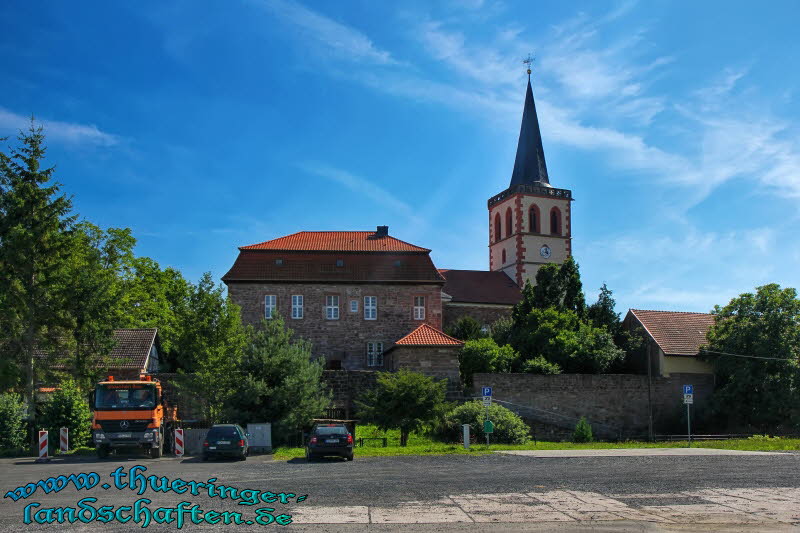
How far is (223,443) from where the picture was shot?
2345 centimetres

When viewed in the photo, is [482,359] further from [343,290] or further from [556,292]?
[343,290]

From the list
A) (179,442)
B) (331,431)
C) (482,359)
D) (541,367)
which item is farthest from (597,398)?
(179,442)

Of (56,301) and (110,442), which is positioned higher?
(56,301)

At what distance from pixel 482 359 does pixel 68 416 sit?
20.4m

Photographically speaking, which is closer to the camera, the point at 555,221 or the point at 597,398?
the point at 597,398

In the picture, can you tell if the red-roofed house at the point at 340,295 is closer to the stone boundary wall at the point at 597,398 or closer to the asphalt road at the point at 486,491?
the stone boundary wall at the point at 597,398

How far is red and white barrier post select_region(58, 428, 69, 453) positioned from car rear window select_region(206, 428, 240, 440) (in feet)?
18.1

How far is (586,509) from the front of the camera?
40.5ft

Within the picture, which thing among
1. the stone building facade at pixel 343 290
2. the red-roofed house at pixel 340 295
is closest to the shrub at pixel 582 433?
the stone building facade at pixel 343 290

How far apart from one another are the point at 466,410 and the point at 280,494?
60.0 feet

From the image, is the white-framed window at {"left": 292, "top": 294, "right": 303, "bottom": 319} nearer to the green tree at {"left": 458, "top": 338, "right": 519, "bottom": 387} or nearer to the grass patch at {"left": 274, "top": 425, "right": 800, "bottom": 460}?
the green tree at {"left": 458, "top": 338, "right": 519, "bottom": 387}

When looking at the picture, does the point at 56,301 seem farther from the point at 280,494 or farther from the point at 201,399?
the point at 280,494

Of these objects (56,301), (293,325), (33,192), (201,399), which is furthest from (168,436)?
(293,325)

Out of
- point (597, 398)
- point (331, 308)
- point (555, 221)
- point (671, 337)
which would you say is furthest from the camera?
point (555, 221)
